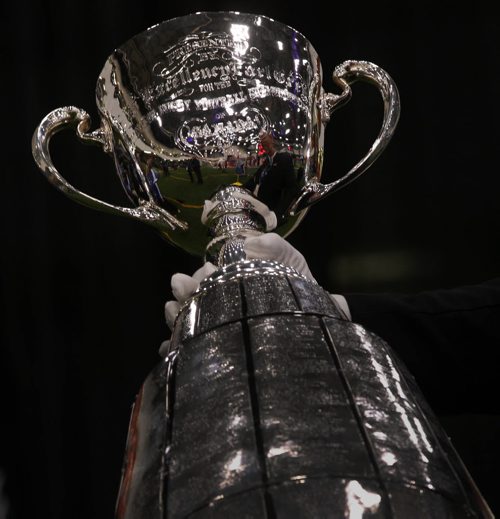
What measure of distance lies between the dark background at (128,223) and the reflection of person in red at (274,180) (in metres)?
0.53

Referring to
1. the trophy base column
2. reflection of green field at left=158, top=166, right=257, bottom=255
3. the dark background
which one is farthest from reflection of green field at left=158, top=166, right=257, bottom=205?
the dark background

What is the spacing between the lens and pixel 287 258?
756 millimetres

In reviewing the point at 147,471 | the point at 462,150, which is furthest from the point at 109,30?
the point at 147,471

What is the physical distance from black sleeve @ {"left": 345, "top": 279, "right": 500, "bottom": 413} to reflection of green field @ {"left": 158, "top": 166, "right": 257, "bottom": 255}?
1.17ft

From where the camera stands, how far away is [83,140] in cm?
83

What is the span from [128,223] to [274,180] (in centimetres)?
59

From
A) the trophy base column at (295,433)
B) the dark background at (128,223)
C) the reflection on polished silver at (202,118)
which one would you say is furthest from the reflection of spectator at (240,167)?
the dark background at (128,223)

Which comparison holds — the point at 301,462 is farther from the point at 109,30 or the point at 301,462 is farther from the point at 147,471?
the point at 109,30

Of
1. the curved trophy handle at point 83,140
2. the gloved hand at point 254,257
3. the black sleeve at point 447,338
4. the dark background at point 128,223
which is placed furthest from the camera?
the dark background at point 128,223

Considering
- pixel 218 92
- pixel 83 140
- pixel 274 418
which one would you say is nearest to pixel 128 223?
pixel 83 140

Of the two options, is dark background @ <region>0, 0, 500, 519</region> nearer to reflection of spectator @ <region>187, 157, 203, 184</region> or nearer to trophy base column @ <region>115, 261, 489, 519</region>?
reflection of spectator @ <region>187, 157, 203, 184</region>

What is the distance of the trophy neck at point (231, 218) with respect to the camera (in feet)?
2.33

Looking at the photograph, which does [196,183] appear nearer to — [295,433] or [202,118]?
[202,118]

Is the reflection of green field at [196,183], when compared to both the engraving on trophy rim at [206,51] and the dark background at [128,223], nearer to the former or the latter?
the engraving on trophy rim at [206,51]
